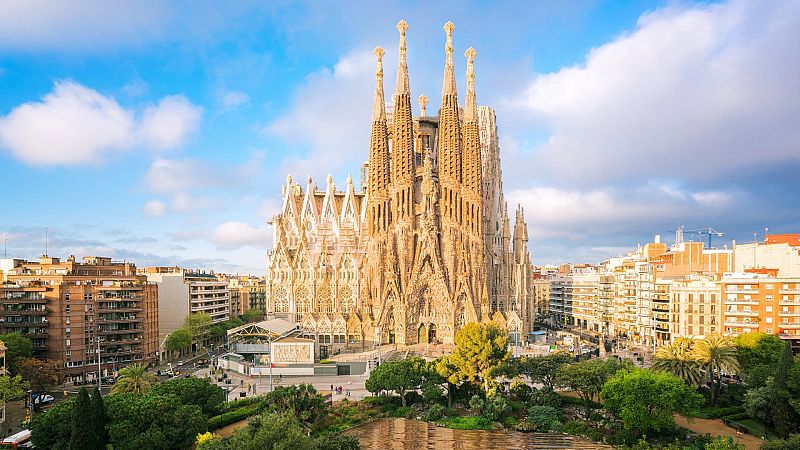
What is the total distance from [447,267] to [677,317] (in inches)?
981

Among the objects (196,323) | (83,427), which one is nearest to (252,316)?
(196,323)

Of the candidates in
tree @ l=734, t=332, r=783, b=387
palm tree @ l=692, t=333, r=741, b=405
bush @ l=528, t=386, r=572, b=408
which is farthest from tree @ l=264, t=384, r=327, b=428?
tree @ l=734, t=332, r=783, b=387

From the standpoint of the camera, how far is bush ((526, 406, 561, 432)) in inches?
1335

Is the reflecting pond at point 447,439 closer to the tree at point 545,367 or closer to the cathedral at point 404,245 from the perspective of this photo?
the tree at point 545,367

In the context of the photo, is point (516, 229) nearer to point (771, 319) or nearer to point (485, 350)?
point (771, 319)

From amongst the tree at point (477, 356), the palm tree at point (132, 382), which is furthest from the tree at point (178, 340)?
the tree at point (477, 356)

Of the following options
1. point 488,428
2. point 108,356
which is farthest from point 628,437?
point 108,356

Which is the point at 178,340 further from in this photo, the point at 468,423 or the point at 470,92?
the point at 470,92

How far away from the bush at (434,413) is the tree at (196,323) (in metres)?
37.6

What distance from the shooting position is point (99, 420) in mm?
25297

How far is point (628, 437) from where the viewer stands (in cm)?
3042

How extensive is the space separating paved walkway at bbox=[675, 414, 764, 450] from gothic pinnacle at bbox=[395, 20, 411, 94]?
48769 mm

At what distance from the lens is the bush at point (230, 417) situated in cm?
3256

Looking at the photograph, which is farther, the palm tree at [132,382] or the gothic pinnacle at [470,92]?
the gothic pinnacle at [470,92]
